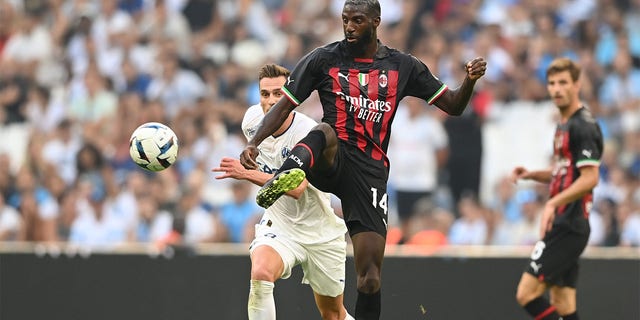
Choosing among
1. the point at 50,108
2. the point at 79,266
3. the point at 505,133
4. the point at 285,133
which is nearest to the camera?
the point at 285,133

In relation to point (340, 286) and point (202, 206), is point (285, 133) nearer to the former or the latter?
point (340, 286)

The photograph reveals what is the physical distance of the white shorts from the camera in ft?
30.0

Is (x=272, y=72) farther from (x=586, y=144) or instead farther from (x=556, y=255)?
(x=556, y=255)

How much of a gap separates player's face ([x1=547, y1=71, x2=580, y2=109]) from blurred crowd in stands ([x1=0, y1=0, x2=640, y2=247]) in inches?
164

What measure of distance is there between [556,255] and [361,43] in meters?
2.68

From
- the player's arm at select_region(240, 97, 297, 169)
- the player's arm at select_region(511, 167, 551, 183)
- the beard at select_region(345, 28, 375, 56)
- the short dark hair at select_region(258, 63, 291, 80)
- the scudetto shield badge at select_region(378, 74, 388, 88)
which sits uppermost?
the beard at select_region(345, 28, 375, 56)

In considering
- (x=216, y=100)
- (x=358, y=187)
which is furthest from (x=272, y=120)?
(x=216, y=100)

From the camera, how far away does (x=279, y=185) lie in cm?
777

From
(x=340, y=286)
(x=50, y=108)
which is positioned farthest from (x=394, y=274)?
(x=50, y=108)

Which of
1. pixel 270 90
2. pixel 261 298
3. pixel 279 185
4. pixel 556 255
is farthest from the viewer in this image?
pixel 556 255

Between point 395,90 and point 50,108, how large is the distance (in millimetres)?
10143

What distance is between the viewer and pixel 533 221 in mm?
14125

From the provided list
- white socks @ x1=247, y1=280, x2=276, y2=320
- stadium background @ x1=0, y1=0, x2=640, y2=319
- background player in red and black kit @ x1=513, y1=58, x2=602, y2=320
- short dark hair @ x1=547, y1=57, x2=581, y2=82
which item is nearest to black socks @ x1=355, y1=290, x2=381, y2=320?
white socks @ x1=247, y1=280, x2=276, y2=320

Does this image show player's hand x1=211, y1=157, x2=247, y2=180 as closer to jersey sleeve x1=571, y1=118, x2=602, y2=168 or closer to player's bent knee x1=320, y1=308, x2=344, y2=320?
player's bent knee x1=320, y1=308, x2=344, y2=320
